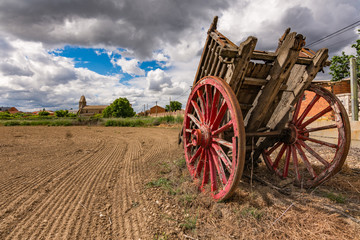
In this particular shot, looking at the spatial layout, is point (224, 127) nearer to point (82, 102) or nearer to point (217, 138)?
point (217, 138)

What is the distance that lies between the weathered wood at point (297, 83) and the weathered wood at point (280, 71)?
460 mm

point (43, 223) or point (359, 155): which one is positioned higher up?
point (359, 155)

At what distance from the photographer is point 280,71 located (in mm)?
2533

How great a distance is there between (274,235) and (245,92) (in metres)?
1.94

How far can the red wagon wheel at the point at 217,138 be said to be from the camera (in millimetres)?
2078

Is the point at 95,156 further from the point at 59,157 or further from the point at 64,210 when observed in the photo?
the point at 64,210

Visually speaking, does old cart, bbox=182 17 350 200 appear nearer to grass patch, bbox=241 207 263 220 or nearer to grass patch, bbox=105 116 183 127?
grass patch, bbox=241 207 263 220

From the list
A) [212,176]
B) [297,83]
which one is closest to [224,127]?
[212,176]

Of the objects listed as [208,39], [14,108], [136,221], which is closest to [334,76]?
[208,39]

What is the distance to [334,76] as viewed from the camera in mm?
22969

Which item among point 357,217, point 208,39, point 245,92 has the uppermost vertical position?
point 208,39

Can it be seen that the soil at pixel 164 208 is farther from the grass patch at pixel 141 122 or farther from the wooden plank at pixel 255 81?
the grass patch at pixel 141 122

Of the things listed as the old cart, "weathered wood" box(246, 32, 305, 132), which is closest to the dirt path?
the old cart

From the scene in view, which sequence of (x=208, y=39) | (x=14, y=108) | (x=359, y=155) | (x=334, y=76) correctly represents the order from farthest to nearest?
(x=14, y=108) < (x=334, y=76) < (x=359, y=155) < (x=208, y=39)
